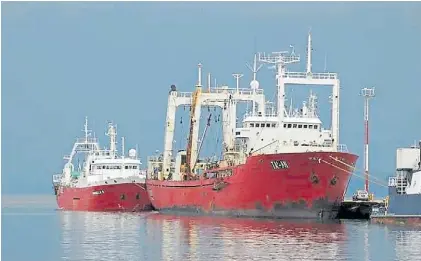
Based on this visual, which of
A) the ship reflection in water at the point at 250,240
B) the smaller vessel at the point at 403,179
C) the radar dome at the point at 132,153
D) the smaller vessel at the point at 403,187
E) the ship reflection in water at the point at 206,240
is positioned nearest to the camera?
the ship reflection in water at the point at 250,240

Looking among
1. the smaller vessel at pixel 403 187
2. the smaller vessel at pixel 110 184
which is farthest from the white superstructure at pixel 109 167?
the smaller vessel at pixel 403 187

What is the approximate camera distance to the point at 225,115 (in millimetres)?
64750

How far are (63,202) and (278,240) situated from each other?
50.2 meters

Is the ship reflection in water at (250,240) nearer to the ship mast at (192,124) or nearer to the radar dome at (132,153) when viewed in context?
the ship mast at (192,124)

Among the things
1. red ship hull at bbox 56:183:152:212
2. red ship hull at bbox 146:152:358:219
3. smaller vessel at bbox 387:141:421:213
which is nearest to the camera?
smaller vessel at bbox 387:141:421:213

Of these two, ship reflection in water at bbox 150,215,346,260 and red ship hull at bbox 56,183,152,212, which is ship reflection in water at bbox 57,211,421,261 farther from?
red ship hull at bbox 56,183,152,212

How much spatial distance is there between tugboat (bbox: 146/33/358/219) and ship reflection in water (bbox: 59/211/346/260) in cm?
134

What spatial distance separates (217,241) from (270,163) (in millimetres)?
12003

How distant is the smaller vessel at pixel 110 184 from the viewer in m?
74.6

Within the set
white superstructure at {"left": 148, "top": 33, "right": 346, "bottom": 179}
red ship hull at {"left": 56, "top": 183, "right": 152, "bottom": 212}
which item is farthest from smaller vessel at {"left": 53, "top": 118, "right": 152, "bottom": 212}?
white superstructure at {"left": 148, "top": 33, "right": 346, "bottom": 179}

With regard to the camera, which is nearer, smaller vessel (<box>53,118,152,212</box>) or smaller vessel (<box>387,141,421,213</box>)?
smaller vessel (<box>387,141,421,213</box>)

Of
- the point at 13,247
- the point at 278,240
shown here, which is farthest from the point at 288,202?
the point at 13,247

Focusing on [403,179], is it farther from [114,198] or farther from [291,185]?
[114,198]

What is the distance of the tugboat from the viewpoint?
5072 centimetres
